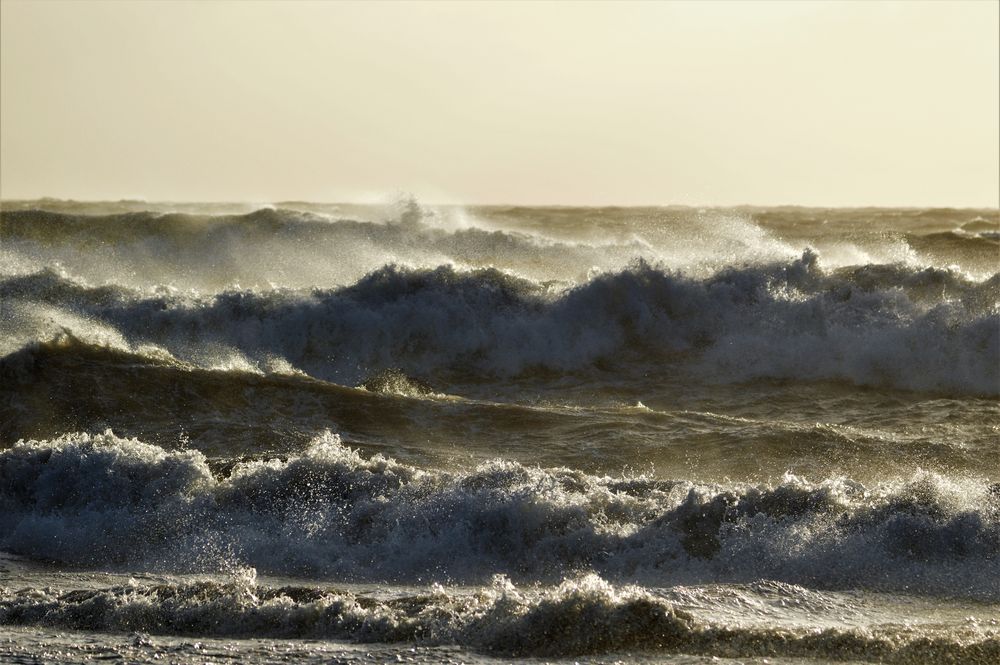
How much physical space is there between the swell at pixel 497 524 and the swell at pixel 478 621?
0.78 m

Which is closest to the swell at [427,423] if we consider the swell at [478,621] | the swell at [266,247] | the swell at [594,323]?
the swell at [594,323]

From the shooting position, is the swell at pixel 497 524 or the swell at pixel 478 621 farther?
the swell at pixel 497 524

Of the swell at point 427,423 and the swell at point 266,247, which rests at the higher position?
the swell at point 266,247

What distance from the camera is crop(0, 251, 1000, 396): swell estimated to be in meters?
14.5

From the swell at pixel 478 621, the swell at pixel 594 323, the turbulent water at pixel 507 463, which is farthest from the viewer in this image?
the swell at pixel 594 323

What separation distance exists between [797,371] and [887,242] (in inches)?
529

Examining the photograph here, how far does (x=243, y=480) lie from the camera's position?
850 cm

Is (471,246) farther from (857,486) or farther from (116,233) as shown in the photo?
(857,486)

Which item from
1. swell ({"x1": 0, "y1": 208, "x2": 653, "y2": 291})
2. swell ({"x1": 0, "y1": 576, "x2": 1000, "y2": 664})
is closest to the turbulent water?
swell ({"x1": 0, "y1": 576, "x2": 1000, "y2": 664})

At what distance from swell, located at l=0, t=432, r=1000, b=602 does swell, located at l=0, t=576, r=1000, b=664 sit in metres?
0.78

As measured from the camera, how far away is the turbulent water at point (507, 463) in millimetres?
6145

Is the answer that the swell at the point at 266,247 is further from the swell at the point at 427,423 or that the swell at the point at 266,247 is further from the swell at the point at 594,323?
the swell at the point at 427,423

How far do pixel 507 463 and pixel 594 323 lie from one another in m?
7.86

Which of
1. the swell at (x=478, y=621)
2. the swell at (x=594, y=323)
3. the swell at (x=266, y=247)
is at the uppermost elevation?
the swell at (x=266, y=247)
